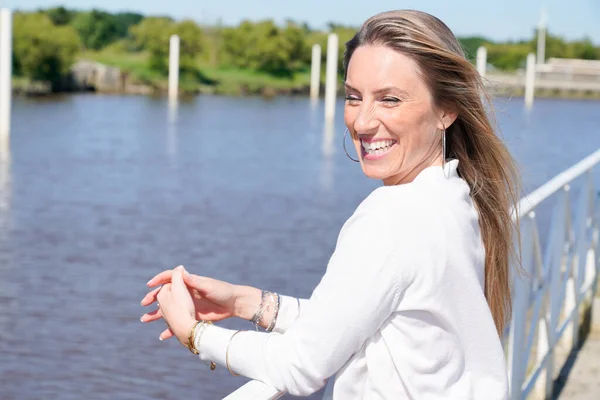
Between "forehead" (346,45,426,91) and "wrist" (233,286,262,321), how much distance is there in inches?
16.8

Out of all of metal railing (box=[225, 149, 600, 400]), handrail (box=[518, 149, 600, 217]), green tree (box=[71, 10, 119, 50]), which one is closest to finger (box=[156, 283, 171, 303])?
metal railing (box=[225, 149, 600, 400])

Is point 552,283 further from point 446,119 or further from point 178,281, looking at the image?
point 178,281

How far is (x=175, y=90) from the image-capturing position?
49719 millimetres

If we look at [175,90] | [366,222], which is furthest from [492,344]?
[175,90]

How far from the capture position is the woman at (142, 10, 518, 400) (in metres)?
1.45

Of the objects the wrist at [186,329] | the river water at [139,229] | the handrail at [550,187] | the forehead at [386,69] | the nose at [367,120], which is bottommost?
the river water at [139,229]

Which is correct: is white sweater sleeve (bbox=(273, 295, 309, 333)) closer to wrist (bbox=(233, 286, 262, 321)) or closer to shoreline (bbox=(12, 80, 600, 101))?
wrist (bbox=(233, 286, 262, 321))

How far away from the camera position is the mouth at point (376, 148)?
5.53ft

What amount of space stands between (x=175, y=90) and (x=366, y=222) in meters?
49.0

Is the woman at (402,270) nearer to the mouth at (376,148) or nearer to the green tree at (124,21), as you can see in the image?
the mouth at (376,148)

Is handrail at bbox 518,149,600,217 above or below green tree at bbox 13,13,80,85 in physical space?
below

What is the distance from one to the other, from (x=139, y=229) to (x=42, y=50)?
38.4 metres

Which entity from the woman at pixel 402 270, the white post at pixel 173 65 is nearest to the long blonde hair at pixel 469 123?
the woman at pixel 402 270

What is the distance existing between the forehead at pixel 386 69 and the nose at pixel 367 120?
0.12ft
